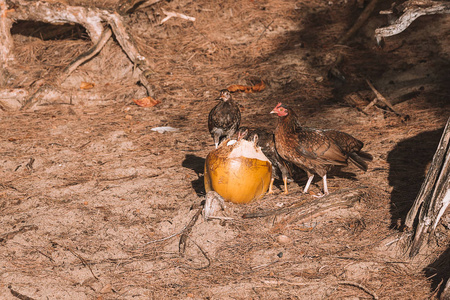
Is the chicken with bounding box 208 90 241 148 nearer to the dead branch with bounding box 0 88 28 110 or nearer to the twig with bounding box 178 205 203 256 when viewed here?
the twig with bounding box 178 205 203 256

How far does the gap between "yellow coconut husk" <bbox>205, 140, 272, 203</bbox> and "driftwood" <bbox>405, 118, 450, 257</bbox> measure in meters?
1.44

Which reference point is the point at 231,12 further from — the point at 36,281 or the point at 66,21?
the point at 36,281

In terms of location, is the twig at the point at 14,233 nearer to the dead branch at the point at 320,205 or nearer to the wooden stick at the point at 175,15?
the dead branch at the point at 320,205

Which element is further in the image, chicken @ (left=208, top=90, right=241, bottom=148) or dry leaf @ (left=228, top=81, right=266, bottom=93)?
dry leaf @ (left=228, top=81, right=266, bottom=93)

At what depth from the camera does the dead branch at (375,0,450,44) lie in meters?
4.13

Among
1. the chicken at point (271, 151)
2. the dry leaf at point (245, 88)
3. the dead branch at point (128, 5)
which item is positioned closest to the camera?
the chicken at point (271, 151)

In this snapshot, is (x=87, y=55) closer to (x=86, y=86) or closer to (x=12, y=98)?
(x=86, y=86)

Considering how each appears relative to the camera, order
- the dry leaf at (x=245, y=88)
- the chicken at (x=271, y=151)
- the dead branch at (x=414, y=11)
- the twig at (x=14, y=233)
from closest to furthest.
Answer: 1. the dead branch at (x=414, y=11)
2. the twig at (x=14, y=233)
3. the chicken at (x=271, y=151)
4. the dry leaf at (x=245, y=88)

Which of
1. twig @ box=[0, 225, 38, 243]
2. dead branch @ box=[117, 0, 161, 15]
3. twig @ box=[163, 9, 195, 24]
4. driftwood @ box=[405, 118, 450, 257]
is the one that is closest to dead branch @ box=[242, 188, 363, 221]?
driftwood @ box=[405, 118, 450, 257]

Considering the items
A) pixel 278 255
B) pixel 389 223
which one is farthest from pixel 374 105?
pixel 278 255

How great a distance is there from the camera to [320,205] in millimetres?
4555

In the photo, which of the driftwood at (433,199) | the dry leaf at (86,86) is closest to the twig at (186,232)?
the driftwood at (433,199)

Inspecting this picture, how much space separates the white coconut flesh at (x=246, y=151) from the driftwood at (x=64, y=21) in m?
3.46

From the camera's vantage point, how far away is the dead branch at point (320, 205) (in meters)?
4.52
